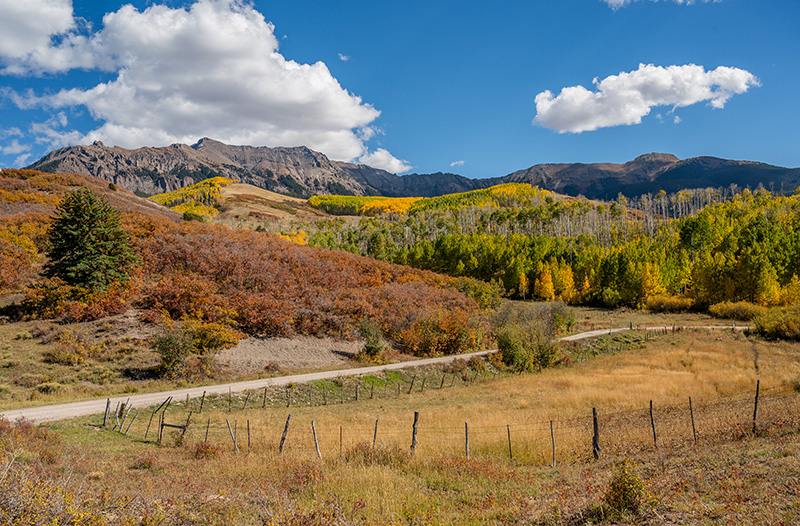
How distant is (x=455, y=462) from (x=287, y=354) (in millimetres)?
25202

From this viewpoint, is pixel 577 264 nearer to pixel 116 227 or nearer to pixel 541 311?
pixel 541 311

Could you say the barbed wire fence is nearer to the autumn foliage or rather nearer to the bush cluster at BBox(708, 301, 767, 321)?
the autumn foliage

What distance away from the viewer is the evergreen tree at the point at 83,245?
31.9 meters

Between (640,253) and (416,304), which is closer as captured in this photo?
(416,304)

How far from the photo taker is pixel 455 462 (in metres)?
12.2

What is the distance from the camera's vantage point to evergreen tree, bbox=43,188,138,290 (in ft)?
105

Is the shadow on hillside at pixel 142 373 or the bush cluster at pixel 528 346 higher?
the shadow on hillside at pixel 142 373

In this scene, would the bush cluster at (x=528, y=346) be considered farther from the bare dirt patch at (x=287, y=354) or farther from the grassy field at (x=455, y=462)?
the bare dirt patch at (x=287, y=354)

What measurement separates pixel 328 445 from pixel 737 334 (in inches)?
1966

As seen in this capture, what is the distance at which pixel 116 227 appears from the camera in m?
35.4

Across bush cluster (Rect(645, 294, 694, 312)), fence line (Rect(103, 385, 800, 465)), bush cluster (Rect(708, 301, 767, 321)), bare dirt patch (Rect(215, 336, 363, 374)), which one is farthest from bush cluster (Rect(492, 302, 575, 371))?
bush cluster (Rect(645, 294, 694, 312))

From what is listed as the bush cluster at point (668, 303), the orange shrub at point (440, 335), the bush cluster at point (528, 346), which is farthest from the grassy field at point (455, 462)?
the bush cluster at point (668, 303)

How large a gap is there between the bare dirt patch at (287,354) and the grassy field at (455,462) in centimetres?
719

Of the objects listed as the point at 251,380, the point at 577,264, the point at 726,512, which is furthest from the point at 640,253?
the point at 726,512
